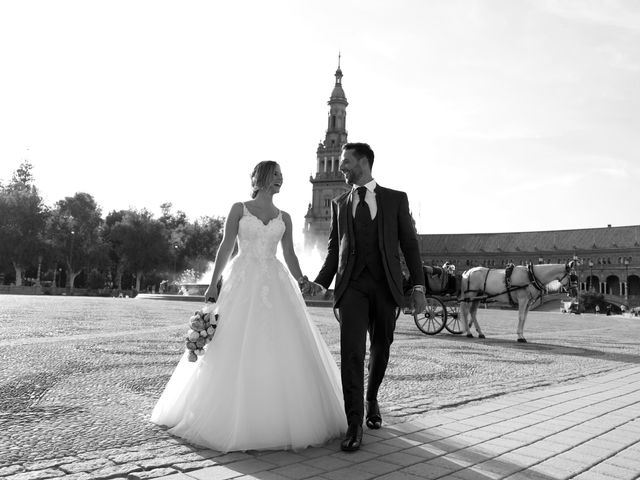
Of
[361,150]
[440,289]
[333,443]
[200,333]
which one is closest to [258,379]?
[200,333]

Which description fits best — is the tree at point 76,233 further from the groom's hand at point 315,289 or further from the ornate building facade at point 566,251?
the ornate building facade at point 566,251

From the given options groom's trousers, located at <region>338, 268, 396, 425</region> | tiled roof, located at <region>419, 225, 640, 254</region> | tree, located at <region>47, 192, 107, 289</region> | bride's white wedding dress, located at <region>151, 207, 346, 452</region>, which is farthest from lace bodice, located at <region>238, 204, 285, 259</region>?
tiled roof, located at <region>419, 225, 640, 254</region>

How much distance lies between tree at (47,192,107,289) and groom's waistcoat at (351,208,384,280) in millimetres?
70594

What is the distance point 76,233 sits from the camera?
72938mm

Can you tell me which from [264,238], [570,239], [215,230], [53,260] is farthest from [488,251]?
[264,238]

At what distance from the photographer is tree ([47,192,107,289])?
71.0 m

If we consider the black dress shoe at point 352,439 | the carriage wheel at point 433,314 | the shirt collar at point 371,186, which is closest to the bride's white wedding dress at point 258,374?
the black dress shoe at point 352,439

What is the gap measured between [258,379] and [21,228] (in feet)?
225

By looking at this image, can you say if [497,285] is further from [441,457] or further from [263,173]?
[441,457]

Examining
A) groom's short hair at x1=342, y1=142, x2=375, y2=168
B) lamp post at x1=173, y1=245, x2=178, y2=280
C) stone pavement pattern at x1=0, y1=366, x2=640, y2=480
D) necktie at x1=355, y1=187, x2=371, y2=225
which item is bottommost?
stone pavement pattern at x1=0, y1=366, x2=640, y2=480

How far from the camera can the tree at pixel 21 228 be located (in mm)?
64688

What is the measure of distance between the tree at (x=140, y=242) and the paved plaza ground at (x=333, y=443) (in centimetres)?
6991

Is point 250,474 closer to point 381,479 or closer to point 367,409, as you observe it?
point 381,479

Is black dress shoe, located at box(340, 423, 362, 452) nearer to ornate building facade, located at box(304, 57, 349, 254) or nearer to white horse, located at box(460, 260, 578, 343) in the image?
white horse, located at box(460, 260, 578, 343)
